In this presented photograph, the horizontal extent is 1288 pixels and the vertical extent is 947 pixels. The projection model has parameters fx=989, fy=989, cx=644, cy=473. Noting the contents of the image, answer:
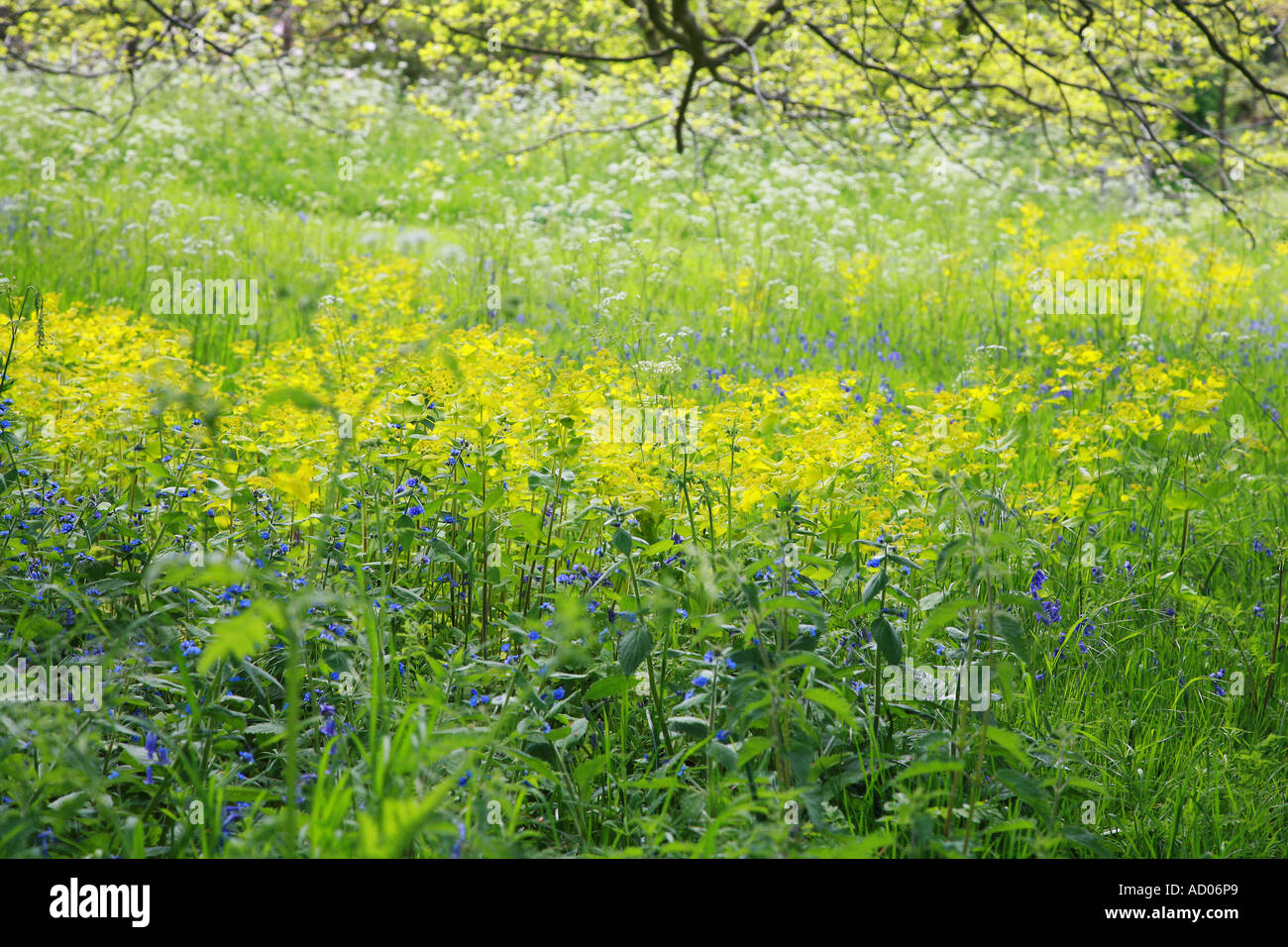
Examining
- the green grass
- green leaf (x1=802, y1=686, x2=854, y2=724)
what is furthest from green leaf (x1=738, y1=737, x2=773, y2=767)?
green leaf (x1=802, y1=686, x2=854, y2=724)

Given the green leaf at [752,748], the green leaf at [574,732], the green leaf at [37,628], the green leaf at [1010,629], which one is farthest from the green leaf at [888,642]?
the green leaf at [37,628]

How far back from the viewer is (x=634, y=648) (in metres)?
2.08

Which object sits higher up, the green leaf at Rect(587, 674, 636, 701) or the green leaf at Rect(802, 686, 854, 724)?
the green leaf at Rect(802, 686, 854, 724)

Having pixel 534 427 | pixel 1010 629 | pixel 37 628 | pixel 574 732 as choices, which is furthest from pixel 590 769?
pixel 37 628

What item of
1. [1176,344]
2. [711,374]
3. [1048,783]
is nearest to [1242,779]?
[1048,783]

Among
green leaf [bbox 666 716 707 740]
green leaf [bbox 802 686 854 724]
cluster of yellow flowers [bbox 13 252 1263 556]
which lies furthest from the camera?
cluster of yellow flowers [bbox 13 252 1263 556]

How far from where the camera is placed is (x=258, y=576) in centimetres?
197

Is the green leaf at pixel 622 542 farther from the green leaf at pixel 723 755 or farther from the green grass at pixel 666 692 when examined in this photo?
the green leaf at pixel 723 755

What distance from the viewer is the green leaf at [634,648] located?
207 centimetres

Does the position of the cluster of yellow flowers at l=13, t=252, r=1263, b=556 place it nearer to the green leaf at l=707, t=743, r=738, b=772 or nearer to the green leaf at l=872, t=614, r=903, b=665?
the green leaf at l=872, t=614, r=903, b=665

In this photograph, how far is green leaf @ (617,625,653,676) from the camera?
2074 millimetres

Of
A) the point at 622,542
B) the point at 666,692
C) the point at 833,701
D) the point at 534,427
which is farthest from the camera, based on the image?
the point at 534,427

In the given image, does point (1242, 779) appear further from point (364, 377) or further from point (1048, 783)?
point (364, 377)

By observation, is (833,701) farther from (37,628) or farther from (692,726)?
(37,628)
